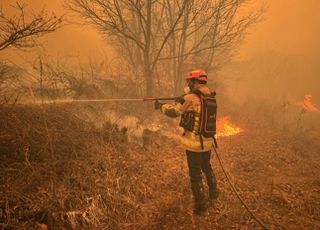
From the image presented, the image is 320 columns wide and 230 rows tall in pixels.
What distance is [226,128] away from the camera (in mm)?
12266

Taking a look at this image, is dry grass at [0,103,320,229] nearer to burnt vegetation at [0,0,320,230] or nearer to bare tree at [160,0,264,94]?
burnt vegetation at [0,0,320,230]

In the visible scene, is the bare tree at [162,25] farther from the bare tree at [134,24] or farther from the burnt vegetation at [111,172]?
the burnt vegetation at [111,172]

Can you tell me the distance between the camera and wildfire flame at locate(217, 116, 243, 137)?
1151 centimetres

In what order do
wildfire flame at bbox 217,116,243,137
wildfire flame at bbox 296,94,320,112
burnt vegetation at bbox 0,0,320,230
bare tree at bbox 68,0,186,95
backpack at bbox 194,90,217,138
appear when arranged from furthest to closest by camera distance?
wildfire flame at bbox 296,94,320,112 < wildfire flame at bbox 217,116,243,137 < bare tree at bbox 68,0,186,95 < backpack at bbox 194,90,217,138 < burnt vegetation at bbox 0,0,320,230

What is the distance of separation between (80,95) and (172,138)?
3.29 m

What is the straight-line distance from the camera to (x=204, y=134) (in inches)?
207

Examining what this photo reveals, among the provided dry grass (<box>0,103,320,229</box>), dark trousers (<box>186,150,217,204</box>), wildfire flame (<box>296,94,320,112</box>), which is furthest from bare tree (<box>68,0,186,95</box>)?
wildfire flame (<box>296,94,320,112</box>)

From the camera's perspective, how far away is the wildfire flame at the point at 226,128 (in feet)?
37.8

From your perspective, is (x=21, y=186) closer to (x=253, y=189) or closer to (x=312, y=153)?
(x=253, y=189)

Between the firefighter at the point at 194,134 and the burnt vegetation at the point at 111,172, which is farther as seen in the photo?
the firefighter at the point at 194,134

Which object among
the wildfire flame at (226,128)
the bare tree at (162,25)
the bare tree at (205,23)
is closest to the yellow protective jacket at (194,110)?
the bare tree at (162,25)

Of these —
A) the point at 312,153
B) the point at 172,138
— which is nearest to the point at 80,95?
the point at 172,138

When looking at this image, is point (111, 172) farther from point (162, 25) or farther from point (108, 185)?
point (162, 25)

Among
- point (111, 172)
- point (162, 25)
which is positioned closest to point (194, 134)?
point (111, 172)
